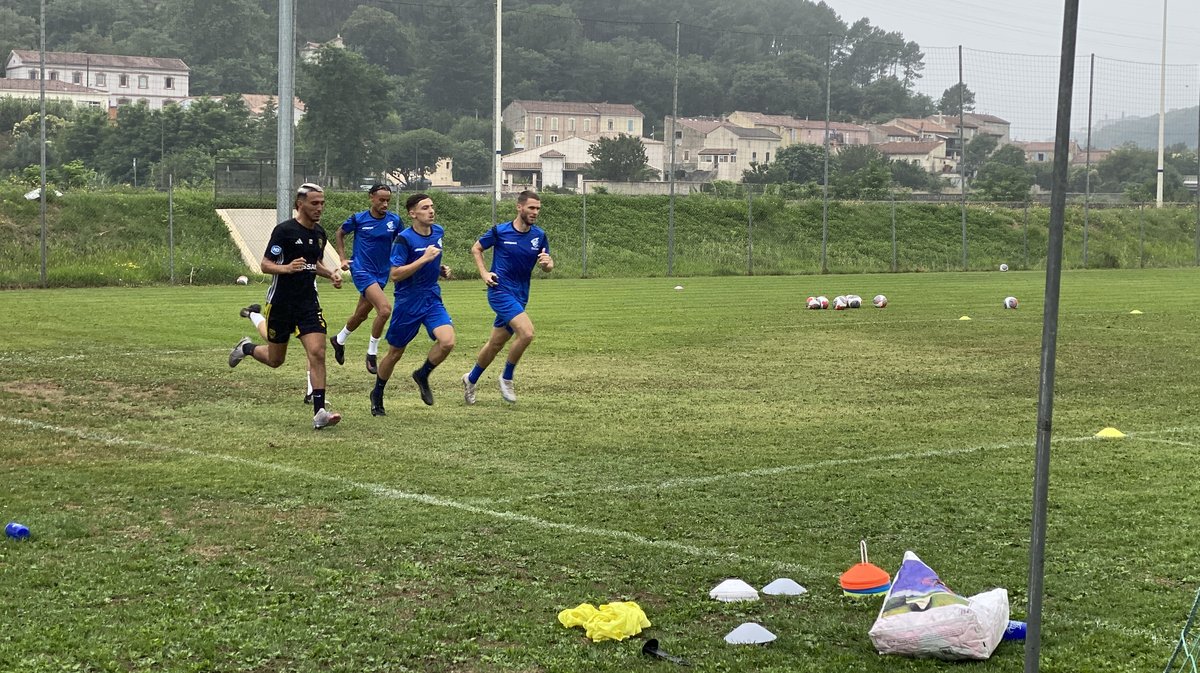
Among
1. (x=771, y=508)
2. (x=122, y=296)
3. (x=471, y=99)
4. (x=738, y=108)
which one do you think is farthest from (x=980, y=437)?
(x=738, y=108)

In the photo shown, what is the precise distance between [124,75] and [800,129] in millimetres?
50513

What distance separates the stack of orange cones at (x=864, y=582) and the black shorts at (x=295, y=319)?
21.0ft

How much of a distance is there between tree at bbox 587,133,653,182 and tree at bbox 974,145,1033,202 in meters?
20.4

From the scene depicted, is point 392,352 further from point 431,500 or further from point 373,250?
point 431,500

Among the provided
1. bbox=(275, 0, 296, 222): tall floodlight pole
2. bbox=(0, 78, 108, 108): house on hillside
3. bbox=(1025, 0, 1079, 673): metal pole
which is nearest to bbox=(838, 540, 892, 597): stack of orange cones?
bbox=(1025, 0, 1079, 673): metal pole

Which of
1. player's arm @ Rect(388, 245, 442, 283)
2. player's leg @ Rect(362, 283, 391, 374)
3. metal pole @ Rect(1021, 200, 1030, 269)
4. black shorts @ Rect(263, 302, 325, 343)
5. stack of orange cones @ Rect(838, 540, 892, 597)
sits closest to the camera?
stack of orange cones @ Rect(838, 540, 892, 597)

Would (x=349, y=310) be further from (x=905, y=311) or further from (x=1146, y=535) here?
(x=1146, y=535)

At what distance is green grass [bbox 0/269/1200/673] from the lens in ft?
18.8

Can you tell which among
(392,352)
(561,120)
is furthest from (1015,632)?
(561,120)

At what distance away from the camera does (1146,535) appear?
770 centimetres

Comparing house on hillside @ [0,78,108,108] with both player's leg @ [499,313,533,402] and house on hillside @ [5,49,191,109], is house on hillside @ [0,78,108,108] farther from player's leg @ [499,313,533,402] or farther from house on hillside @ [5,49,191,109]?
player's leg @ [499,313,533,402]

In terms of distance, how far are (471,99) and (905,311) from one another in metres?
70.5

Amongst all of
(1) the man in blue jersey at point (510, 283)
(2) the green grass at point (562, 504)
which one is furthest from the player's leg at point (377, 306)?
(1) the man in blue jersey at point (510, 283)

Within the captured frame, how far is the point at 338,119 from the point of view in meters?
64.6
